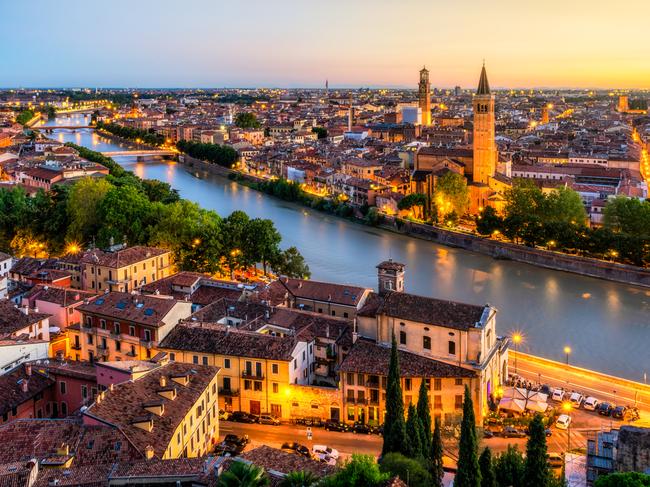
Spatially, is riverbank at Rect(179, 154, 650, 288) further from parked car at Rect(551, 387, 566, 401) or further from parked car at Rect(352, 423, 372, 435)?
parked car at Rect(352, 423, 372, 435)

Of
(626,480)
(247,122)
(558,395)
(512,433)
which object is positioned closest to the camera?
(626,480)

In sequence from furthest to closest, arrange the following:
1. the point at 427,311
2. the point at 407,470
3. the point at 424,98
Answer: the point at 424,98 < the point at 427,311 < the point at 407,470

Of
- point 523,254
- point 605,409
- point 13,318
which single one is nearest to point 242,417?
point 13,318

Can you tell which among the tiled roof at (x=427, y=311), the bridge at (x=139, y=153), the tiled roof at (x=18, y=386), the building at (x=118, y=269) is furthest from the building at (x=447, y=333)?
the bridge at (x=139, y=153)


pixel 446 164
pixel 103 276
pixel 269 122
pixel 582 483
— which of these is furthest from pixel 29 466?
pixel 269 122

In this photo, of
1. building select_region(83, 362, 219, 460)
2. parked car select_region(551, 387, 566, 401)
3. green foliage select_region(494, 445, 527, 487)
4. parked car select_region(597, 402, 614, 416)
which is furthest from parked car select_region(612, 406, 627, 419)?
building select_region(83, 362, 219, 460)

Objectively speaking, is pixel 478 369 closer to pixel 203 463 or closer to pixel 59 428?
pixel 203 463

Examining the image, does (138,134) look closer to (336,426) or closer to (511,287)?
(511,287)

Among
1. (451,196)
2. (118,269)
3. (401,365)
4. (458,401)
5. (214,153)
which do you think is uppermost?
(214,153)

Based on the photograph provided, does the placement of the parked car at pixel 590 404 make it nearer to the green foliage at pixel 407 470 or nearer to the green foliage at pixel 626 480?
the green foliage at pixel 407 470
